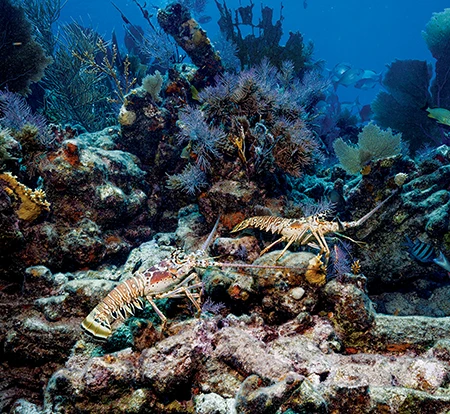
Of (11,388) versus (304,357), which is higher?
(304,357)

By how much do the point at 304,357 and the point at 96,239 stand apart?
12.1ft

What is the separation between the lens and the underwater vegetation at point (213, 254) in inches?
103

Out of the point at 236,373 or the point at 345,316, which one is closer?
the point at 236,373

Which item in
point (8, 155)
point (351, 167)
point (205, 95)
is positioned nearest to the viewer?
point (8, 155)

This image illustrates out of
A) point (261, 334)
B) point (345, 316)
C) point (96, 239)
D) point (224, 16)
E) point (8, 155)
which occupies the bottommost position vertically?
point (261, 334)

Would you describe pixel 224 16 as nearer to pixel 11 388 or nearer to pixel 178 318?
pixel 178 318

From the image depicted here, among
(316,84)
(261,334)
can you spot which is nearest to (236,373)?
(261,334)

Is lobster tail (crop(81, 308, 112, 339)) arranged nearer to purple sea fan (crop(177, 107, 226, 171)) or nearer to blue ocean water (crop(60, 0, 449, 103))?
purple sea fan (crop(177, 107, 226, 171))

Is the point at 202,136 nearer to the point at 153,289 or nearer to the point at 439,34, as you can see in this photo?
the point at 153,289

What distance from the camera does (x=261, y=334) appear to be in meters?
3.19

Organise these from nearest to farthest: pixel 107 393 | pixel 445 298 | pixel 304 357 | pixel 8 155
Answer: pixel 107 393 < pixel 304 357 < pixel 8 155 < pixel 445 298

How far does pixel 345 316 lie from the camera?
320cm

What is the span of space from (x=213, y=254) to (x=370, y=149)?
3815mm

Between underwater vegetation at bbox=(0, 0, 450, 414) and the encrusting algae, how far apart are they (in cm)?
3
